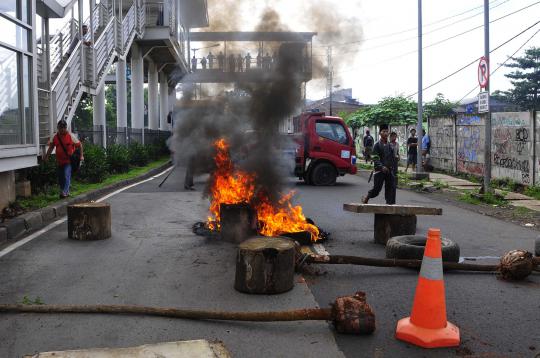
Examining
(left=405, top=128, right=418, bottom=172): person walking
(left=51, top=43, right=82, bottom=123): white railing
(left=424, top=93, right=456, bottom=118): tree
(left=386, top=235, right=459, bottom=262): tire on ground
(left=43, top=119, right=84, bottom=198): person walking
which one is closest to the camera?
(left=386, top=235, right=459, bottom=262): tire on ground

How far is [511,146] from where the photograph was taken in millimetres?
15219

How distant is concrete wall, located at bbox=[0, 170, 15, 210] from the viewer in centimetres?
880

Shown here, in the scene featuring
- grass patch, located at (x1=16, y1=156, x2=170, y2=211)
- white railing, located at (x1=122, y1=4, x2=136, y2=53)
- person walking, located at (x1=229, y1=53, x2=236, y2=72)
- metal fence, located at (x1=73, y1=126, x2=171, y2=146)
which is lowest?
grass patch, located at (x1=16, y1=156, x2=170, y2=211)

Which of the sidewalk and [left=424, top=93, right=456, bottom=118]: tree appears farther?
[left=424, top=93, right=456, bottom=118]: tree

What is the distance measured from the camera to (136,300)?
4.66 m

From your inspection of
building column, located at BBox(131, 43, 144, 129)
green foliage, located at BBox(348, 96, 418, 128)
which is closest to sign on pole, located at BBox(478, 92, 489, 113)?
building column, located at BBox(131, 43, 144, 129)

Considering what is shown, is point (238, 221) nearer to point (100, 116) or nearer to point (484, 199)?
point (484, 199)

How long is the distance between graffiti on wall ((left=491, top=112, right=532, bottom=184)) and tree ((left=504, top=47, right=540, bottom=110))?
3791cm

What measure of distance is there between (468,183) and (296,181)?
550 cm

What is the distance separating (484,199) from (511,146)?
366 cm

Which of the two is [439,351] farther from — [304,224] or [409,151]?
[409,151]

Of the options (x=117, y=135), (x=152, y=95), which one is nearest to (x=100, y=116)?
(x=117, y=135)

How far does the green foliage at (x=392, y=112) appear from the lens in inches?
1346

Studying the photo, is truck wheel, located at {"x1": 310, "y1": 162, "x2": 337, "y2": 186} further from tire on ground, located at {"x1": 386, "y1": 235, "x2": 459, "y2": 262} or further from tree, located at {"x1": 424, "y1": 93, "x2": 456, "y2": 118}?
tree, located at {"x1": 424, "y1": 93, "x2": 456, "y2": 118}
